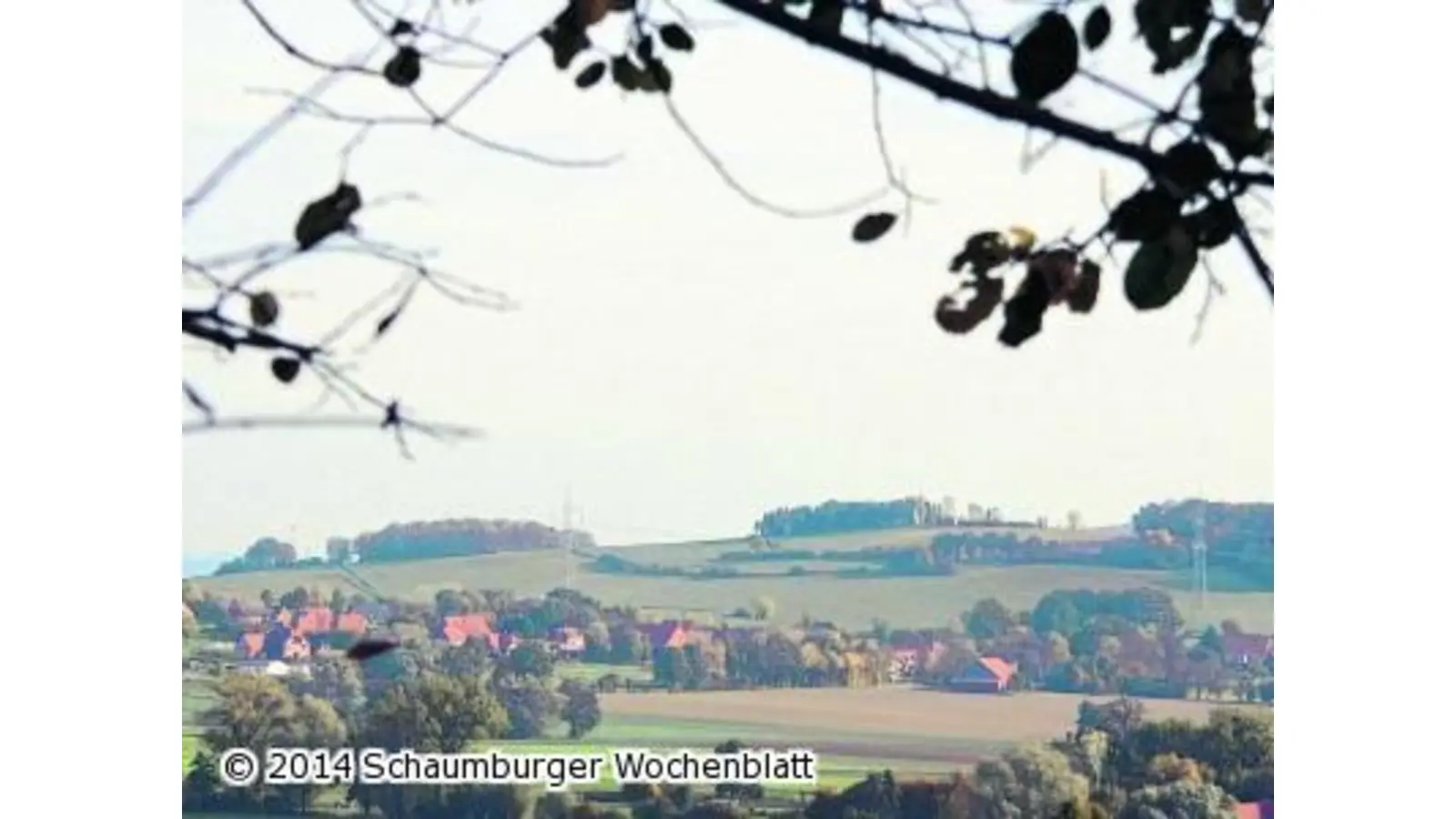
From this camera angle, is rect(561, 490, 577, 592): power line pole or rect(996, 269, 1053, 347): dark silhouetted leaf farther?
rect(561, 490, 577, 592): power line pole

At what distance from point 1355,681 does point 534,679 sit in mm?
891

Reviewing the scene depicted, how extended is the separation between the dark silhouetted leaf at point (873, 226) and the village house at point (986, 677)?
489mm

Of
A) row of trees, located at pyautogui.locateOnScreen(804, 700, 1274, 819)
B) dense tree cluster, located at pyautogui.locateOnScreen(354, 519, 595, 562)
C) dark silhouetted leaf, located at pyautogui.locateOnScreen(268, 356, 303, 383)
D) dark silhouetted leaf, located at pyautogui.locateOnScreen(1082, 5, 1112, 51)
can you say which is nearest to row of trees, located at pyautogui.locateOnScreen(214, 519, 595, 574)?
dense tree cluster, located at pyautogui.locateOnScreen(354, 519, 595, 562)

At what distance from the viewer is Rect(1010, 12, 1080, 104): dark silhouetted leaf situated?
1322 millimetres

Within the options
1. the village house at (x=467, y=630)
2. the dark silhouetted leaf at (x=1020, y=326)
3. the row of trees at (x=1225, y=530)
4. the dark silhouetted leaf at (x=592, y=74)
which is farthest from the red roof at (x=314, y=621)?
the dark silhouetted leaf at (x=1020, y=326)

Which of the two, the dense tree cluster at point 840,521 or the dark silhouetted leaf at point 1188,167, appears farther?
the dense tree cluster at point 840,521

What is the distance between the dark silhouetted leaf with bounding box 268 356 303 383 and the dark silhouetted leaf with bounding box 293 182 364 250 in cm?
11

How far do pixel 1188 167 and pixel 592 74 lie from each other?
823mm

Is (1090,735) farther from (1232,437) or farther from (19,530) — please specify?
(19,530)

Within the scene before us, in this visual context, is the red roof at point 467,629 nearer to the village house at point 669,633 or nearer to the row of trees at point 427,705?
the row of trees at point 427,705

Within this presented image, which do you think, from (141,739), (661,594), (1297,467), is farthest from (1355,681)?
(141,739)

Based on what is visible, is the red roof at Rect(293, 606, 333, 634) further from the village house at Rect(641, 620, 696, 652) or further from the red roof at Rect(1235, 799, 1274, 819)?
the red roof at Rect(1235, 799, 1274, 819)

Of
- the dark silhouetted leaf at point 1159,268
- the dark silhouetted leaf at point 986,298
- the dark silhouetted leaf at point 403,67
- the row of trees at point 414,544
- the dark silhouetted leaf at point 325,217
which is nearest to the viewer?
the dark silhouetted leaf at point 1159,268

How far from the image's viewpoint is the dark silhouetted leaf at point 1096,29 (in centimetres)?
143
